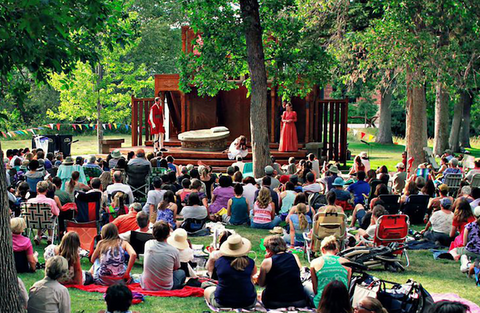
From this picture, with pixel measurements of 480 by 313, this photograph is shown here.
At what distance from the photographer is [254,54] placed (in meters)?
14.7

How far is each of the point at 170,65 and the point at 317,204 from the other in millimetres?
33731

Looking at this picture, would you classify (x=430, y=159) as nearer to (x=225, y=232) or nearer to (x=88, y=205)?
(x=88, y=205)

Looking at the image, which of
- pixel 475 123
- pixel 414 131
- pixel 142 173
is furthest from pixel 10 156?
pixel 475 123

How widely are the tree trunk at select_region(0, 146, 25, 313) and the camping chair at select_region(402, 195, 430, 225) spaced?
8.32 meters

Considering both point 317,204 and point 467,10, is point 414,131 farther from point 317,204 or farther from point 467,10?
point 317,204

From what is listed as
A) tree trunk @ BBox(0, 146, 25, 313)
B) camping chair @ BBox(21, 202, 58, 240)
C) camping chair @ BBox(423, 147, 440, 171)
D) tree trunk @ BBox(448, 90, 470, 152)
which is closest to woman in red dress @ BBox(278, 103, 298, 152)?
camping chair @ BBox(423, 147, 440, 171)

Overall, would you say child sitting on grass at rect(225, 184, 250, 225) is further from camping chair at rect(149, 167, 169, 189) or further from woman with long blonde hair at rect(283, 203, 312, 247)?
camping chair at rect(149, 167, 169, 189)

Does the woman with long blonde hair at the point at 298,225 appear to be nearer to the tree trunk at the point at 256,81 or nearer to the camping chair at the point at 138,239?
the camping chair at the point at 138,239

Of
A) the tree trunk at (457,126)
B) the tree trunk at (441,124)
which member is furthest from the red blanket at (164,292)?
the tree trunk at (457,126)

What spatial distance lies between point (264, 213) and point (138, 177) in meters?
3.90

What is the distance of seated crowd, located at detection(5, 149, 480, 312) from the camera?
6434 mm

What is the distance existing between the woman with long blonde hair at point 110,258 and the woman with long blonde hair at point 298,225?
125 inches

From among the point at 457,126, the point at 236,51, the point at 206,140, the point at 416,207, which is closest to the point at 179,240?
the point at 416,207

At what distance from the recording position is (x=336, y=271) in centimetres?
640
